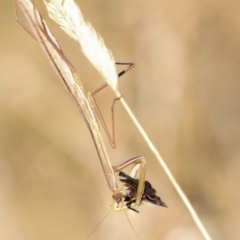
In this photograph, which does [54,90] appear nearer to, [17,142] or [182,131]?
[17,142]

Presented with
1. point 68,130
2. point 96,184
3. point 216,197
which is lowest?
point 216,197

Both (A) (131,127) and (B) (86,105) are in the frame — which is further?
(A) (131,127)

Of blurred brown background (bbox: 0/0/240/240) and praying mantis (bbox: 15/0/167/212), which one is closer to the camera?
praying mantis (bbox: 15/0/167/212)

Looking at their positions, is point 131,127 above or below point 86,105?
below

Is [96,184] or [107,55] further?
[96,184]

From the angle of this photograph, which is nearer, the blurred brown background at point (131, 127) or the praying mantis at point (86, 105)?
the praying mantis at point (86, 105)

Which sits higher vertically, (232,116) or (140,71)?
(140,71)

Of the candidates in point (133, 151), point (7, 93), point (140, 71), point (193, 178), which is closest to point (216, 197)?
point (193, 178)
